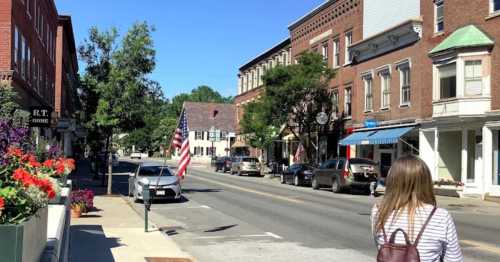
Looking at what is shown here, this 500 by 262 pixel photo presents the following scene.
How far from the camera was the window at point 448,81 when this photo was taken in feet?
92.8

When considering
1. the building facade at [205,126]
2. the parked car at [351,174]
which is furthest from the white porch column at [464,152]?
the building facade at [205,126]

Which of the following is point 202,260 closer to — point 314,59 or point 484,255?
point 484,255

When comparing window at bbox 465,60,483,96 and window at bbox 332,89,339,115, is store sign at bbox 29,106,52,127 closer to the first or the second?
window at bbox 465,60,483,96

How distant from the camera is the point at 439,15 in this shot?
30.7 metres

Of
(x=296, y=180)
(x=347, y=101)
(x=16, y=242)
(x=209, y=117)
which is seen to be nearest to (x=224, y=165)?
(x=347, y=101)

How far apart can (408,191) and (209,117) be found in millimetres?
103184

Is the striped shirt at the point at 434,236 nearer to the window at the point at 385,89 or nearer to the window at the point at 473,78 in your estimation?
the window at the point at 473,78

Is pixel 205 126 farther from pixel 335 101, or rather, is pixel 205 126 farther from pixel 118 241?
pixel 118 241

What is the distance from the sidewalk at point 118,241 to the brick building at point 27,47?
23.3 feet

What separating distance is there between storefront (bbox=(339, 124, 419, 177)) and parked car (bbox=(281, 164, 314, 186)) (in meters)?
3.11

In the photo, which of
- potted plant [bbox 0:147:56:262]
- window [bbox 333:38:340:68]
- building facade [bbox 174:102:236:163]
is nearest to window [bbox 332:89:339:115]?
window [bbox 333:38:340:68]

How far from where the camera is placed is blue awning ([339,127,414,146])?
32469 mm

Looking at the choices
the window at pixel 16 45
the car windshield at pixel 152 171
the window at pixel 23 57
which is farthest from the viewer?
the window at pixel 23 57

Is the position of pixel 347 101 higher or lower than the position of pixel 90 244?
higher
